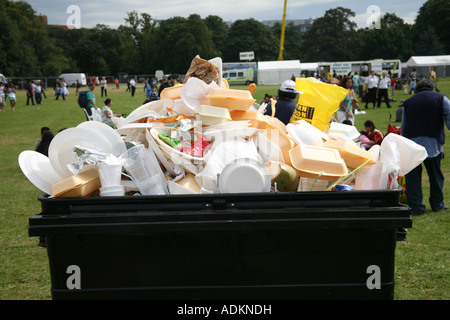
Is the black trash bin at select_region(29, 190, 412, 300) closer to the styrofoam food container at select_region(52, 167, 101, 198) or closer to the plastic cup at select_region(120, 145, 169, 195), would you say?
the styrofoam food container at select_region(52, 167, 101, 198)

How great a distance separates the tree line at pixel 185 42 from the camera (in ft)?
276

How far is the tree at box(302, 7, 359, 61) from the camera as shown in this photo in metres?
110

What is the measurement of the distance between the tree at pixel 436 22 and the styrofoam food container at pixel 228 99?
9185 cm

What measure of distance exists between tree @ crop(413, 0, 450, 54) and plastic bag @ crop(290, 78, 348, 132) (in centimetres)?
9043

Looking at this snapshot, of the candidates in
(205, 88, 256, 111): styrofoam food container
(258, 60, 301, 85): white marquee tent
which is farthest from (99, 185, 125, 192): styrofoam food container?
(258, 60, 301, 85): white marquee tent

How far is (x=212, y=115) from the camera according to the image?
131 inches

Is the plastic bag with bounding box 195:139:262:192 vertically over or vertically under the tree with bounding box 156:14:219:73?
under

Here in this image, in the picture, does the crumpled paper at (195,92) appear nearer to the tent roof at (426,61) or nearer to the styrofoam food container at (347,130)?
the styrofoam food container at (347,130)

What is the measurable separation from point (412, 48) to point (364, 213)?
10110 cm

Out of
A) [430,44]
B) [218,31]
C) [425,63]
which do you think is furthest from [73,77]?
[430,44]

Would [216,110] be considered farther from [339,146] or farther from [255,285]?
[255,285]

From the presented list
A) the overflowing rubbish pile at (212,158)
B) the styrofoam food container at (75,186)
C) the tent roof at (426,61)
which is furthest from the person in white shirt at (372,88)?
the tent roof at (426,61)

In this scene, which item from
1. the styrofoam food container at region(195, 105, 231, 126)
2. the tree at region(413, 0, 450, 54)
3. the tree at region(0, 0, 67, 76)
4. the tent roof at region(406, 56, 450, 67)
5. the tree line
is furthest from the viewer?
the tree at region(413, 0, 450, 54)
